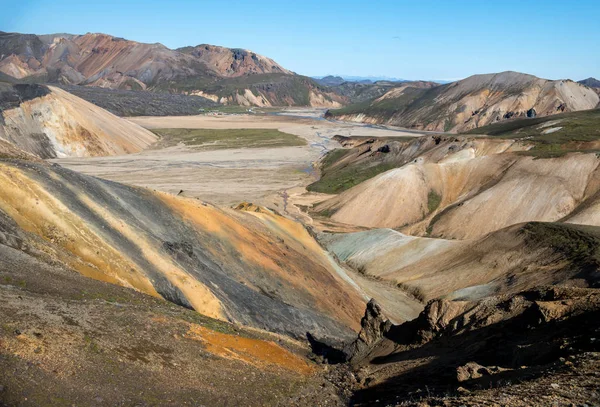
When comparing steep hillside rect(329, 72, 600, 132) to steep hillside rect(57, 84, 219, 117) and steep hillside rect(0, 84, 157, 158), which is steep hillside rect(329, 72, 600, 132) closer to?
steep hillside rect(57, 84, 219, 117)

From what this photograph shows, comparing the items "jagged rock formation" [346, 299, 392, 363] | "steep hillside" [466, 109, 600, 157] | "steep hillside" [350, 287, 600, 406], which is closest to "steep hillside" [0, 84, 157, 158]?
"steep hillside" [466, 109, 600, 157]

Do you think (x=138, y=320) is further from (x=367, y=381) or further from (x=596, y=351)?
(x=596, y=351)

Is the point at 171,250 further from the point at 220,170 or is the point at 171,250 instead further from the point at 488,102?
the point at 488,102

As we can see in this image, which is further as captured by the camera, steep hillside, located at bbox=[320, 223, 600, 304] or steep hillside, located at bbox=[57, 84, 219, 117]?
steep hillside, located at bbox=[57, 84, 219, 117]

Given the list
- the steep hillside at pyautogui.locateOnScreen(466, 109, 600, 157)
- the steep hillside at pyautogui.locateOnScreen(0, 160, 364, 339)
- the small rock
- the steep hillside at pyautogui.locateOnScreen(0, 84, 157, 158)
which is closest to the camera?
the small rock

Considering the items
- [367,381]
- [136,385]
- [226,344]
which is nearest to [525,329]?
[367,381]

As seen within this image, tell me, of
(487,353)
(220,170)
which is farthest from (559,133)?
(487,353)
